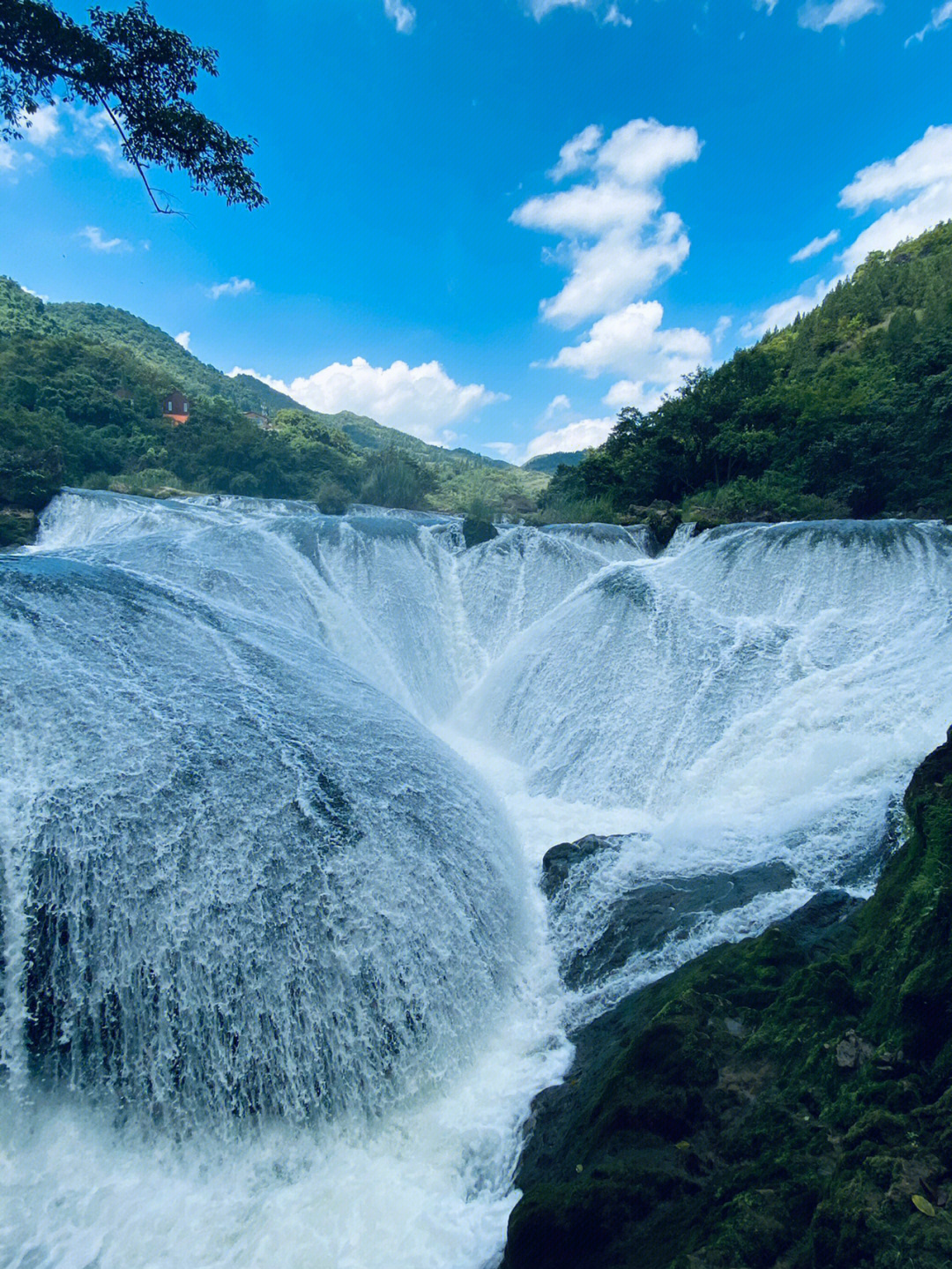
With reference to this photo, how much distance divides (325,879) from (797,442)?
57.9ft

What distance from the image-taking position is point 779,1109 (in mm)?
2498

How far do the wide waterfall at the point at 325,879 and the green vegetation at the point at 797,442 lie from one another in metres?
8.50

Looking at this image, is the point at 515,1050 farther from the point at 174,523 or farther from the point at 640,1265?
the point at 174,523

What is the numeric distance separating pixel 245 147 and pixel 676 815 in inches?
337

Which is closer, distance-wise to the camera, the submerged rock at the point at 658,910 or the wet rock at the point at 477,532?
the submerged rock at the point at 658,910

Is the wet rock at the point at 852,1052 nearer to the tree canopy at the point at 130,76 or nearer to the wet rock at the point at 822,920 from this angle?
the wet rock at the point at 822,920

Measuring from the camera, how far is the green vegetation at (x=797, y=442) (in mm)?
15297

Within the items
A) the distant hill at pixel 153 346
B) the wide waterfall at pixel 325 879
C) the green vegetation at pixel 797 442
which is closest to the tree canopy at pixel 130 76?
the wide waterfall at pixel 325 879

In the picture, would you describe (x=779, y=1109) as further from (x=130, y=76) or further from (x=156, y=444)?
(x=156, y=444)

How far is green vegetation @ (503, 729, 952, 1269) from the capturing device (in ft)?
6.07

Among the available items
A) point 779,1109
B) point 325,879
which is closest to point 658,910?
point 779,1109

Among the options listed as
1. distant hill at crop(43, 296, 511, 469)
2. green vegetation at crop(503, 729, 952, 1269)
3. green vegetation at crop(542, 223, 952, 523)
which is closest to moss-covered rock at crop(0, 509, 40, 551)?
green vegetation at crop(542, 223, 952, 523)

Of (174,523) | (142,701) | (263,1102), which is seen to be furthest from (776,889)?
(174,523)

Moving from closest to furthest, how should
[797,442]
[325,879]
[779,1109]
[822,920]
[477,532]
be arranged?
[779,1109] → [822,920] → [325,879] → [477,532] → [797,442]
